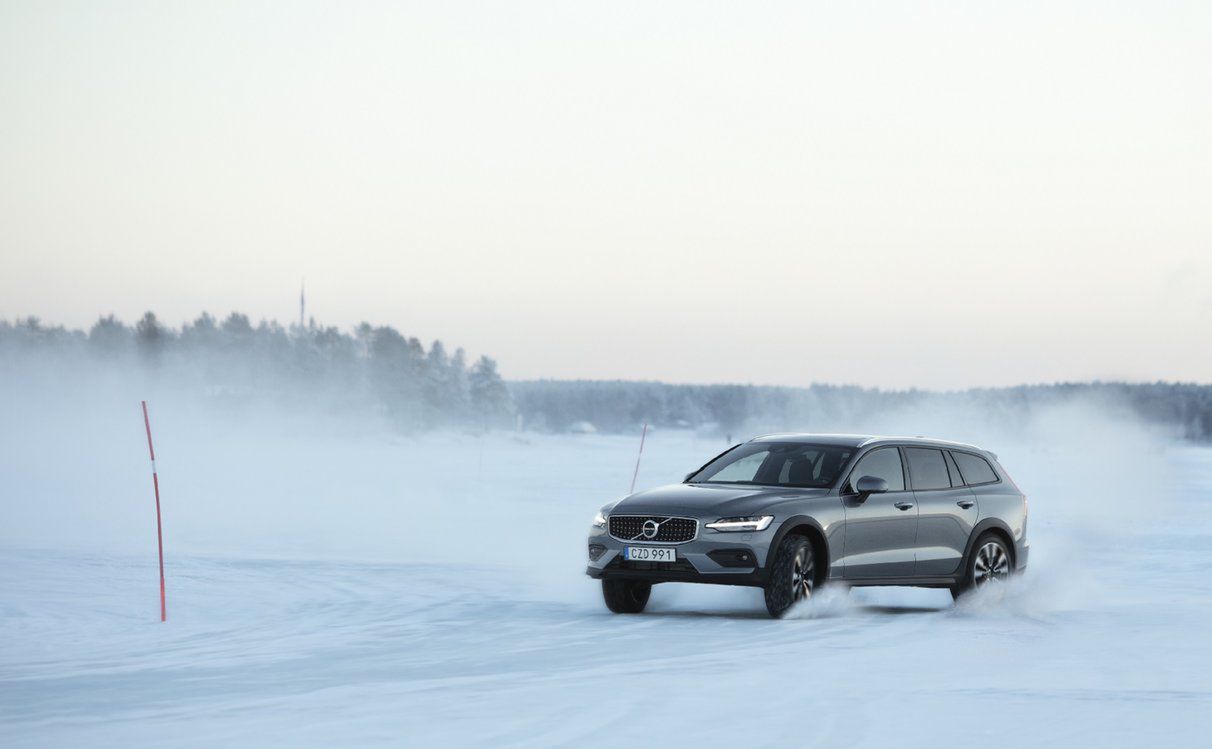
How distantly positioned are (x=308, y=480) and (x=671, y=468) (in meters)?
19.6

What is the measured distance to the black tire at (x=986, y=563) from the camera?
53.2ft

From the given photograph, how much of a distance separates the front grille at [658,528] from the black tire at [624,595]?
2.09ft

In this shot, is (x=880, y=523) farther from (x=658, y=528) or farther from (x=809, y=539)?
(x=658, y=528)

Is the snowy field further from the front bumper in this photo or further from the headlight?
the headlight

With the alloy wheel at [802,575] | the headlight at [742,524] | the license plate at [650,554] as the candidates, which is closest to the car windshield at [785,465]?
the alloy wheel at [802,575]

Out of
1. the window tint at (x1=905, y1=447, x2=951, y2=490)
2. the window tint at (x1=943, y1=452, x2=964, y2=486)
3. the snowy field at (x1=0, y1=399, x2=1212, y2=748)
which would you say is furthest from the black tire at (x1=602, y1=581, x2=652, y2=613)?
the window tint at (x1=943, y1=452, x2=964, y2=486)

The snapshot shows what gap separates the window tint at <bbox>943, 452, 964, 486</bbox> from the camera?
53.8ft

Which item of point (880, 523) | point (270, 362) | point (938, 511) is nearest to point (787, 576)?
point (880, 523)

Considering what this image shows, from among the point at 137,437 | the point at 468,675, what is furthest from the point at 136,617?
the point at 137,437

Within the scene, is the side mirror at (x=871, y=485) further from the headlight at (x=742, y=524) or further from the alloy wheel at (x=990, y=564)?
the alloy wheel at (x=990, y=564)

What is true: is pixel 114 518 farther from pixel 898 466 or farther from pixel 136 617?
pixel 898 466

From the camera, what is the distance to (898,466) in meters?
15.8

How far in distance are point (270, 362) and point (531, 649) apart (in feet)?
450

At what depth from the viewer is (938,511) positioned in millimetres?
15867
